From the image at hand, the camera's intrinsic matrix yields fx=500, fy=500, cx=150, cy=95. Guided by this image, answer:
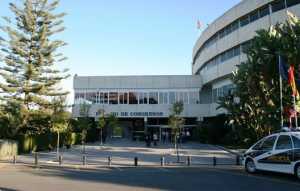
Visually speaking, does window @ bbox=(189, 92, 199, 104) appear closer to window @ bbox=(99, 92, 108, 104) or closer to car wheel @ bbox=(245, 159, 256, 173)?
window @ bbox=(99, 92, 108, 104)

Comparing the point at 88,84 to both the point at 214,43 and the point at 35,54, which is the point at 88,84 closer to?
the point at 214,43

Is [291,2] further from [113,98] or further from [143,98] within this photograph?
[113,98]

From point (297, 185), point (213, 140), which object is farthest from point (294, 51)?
point (213, 140)

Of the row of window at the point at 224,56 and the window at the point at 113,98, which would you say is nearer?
the row of window at the point at 224,56

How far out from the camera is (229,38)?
5559 cm

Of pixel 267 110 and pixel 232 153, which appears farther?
pixel 232 153

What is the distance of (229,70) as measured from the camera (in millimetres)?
55531

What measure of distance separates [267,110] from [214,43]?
3532 centimetres

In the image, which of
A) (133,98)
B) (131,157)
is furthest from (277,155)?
(133,98)

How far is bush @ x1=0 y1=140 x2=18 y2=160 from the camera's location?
109ft

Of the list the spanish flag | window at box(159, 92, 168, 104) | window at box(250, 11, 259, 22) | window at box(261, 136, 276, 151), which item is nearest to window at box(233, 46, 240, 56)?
window at box(250, 11, 259, 22)

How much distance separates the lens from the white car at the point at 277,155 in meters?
18.2

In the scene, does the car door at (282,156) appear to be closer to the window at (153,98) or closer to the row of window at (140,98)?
the row of window at (140,98)

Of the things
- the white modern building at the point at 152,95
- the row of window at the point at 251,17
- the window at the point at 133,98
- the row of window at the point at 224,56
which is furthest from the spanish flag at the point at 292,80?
the window at the point at 133,98
